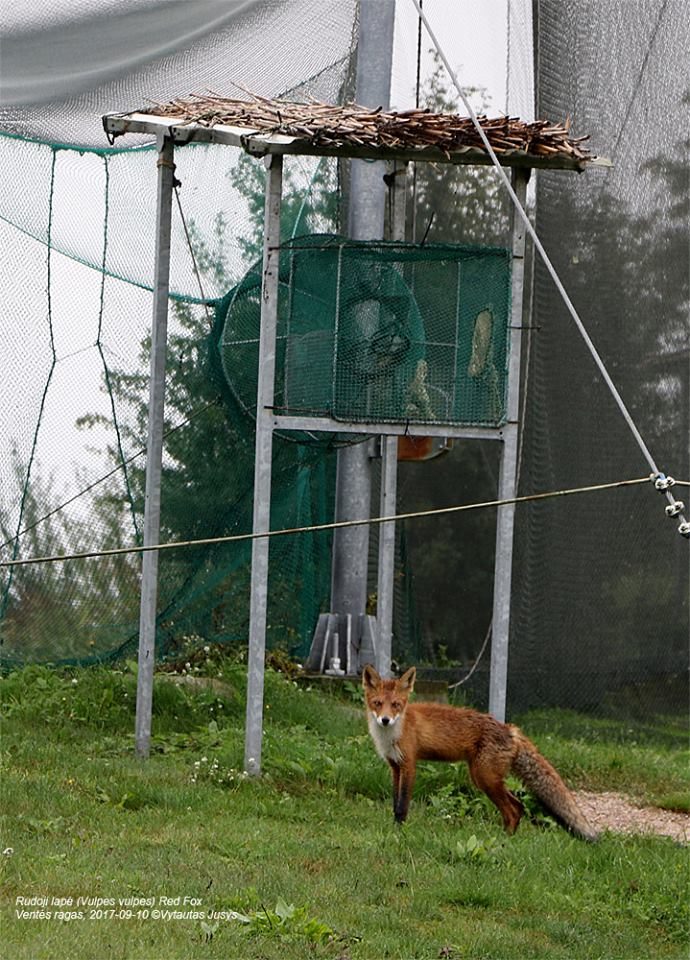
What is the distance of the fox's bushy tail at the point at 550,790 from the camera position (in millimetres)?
6336

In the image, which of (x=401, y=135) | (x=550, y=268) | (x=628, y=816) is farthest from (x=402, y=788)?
(x=401, y=135)

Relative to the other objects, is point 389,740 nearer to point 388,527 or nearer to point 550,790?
point 550,790

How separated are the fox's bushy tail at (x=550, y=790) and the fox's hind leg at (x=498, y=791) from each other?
11 cm

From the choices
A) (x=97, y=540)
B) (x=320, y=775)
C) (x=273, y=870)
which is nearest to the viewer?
(x=273, y=870)

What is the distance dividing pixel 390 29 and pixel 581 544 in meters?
3.98

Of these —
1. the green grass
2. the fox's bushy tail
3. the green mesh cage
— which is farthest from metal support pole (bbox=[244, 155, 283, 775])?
the fox's bushy tail

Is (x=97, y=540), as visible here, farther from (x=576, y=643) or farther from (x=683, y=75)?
(x=683, y=75)

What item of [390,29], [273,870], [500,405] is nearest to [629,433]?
[500,405]

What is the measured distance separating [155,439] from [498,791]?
3.03 metres

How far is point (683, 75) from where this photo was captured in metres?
9.98

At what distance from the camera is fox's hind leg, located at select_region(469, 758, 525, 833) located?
656 centimetres

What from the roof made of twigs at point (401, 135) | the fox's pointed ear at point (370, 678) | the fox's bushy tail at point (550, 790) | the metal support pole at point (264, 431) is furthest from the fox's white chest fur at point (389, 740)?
the roof made of twigs at point (401, 135)

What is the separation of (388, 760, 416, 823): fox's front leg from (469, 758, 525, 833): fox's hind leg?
312mm

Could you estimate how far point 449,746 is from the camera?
6.64 m
